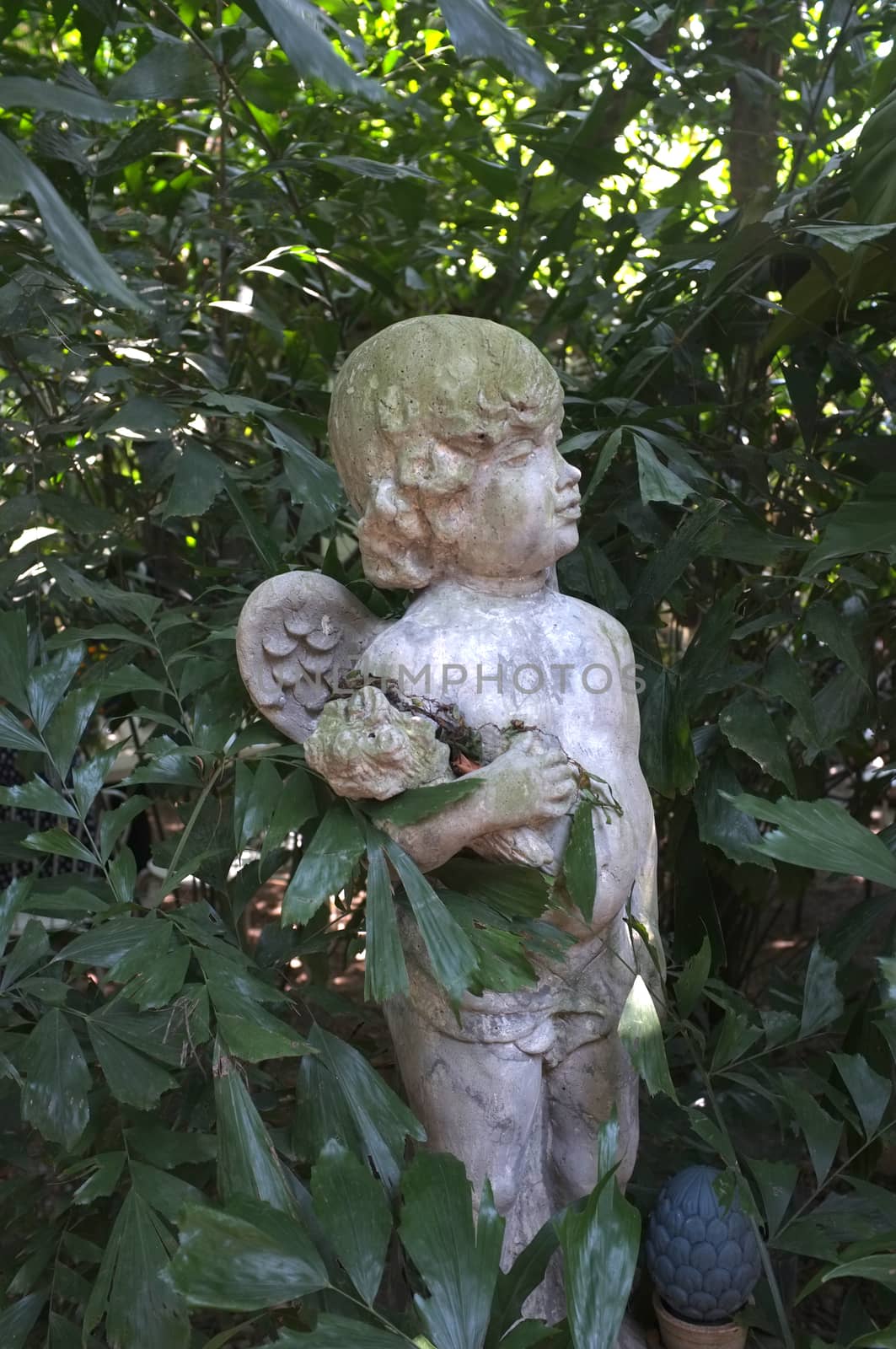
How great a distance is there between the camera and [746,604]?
1.95 meters

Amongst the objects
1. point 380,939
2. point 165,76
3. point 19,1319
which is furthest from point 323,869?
point 165,76

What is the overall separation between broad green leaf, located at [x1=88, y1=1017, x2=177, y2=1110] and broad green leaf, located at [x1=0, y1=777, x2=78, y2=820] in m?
0.21

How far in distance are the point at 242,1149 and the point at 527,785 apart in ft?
1.30

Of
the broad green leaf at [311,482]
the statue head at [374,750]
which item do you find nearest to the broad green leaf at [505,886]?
the statue head at [374,750]

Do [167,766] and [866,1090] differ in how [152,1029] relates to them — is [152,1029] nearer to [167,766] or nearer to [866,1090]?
[167,766]

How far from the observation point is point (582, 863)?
108 centimetres

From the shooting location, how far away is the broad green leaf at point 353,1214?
0.94 meters

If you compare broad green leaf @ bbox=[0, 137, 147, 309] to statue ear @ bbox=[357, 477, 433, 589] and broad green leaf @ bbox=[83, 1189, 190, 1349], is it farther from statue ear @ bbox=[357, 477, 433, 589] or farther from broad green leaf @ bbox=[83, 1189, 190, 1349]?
broad green leaf @ bbox=[83, 1189, 190, 1349]

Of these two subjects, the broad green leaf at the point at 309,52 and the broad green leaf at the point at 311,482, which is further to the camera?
the broad green leaf at the point at 311,482

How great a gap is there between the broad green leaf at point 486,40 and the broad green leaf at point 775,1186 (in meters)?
1.06

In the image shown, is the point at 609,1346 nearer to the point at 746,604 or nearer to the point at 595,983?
the point at 595,983

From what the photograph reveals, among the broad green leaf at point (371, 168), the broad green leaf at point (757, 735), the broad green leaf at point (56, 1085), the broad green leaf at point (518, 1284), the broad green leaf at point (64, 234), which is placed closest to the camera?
the broad green leaf at point (64, 234)

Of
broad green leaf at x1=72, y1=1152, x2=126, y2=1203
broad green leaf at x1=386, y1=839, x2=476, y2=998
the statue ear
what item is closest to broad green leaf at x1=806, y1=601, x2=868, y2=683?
the statue ear

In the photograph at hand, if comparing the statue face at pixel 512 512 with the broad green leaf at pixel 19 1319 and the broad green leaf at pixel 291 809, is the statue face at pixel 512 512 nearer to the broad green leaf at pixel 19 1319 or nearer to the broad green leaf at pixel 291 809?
the broad green leaf at pixel 291 809
